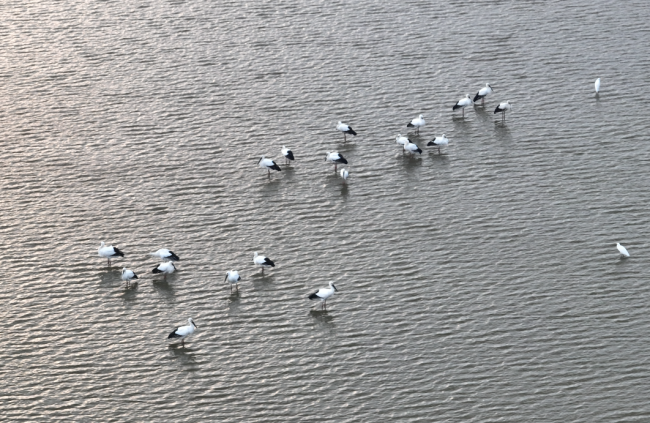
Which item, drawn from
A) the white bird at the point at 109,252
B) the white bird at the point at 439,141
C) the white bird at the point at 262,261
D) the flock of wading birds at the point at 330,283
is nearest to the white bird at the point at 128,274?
the flock of wading birds at the point at 330,283

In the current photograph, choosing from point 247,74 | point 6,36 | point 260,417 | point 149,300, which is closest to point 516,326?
point 260,417

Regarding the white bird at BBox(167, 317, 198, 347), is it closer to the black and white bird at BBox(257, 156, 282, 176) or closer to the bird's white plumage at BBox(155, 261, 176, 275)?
the bird's white plumage at BBox(155, 261, 176, 275)

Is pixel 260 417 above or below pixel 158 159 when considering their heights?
below

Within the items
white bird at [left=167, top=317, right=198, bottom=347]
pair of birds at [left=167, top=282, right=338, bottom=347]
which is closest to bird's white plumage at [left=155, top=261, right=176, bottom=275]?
pair of birds at [left=167, top=282, right=338, bottom=347]

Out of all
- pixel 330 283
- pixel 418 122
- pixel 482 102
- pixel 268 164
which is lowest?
pixel 330 283

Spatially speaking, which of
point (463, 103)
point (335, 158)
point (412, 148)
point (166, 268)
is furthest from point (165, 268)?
point (463, 103)

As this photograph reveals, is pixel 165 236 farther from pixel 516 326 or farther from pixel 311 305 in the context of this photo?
pixel 516 326

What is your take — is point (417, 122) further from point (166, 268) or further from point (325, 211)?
point (166, 268)
